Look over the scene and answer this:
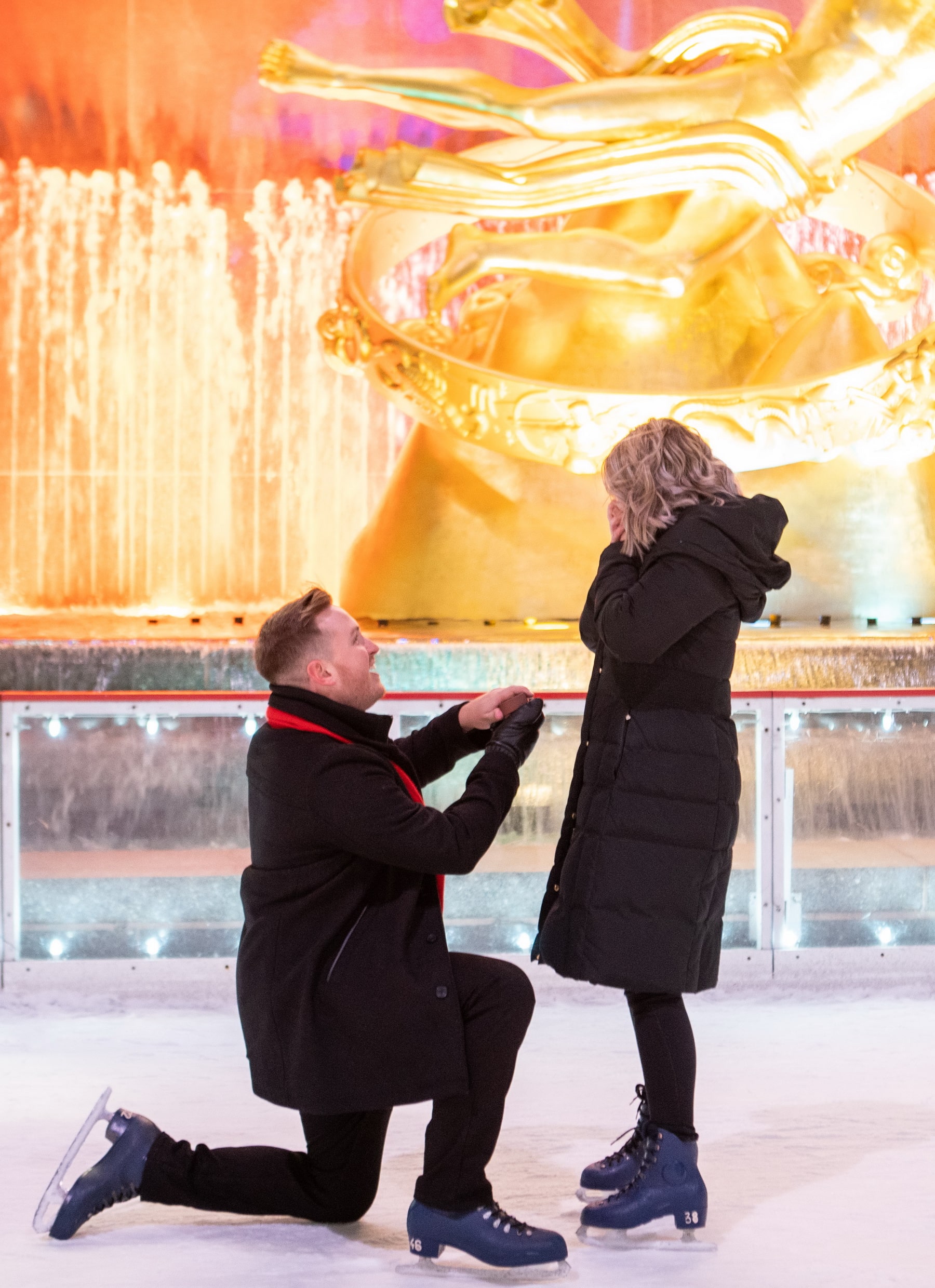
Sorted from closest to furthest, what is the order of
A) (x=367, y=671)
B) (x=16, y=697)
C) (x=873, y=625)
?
(x=367, y=671)
(x=16, y=697)
(x=873, y=625)

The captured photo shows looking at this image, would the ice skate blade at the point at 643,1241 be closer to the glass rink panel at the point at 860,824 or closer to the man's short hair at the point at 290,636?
the man's short hair at the point at 290,636

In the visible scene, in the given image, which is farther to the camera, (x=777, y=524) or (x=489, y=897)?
(x=489, y=897)

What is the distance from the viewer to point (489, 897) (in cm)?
372

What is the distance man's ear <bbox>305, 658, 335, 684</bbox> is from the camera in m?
2.11

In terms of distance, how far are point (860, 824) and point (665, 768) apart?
173 centimetres

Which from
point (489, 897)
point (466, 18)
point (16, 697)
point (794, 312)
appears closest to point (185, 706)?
point (16, 697)

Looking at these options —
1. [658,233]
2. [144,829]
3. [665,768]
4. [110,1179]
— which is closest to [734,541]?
[665,768]

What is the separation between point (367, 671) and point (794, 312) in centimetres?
525

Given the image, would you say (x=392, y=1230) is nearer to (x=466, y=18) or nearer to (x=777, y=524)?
(x=777, y=524)

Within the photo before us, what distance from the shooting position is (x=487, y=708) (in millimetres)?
2256

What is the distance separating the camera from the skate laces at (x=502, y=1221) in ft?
6.57

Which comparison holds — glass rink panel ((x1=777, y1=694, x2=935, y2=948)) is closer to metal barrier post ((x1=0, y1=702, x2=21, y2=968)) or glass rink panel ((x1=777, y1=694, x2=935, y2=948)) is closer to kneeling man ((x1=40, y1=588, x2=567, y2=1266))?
kneeling man ((x1=40, y1=588, x2=567, y2=1266))

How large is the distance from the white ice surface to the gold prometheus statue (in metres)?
2.97

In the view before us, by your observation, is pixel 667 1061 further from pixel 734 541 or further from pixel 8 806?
pixel 8 806
